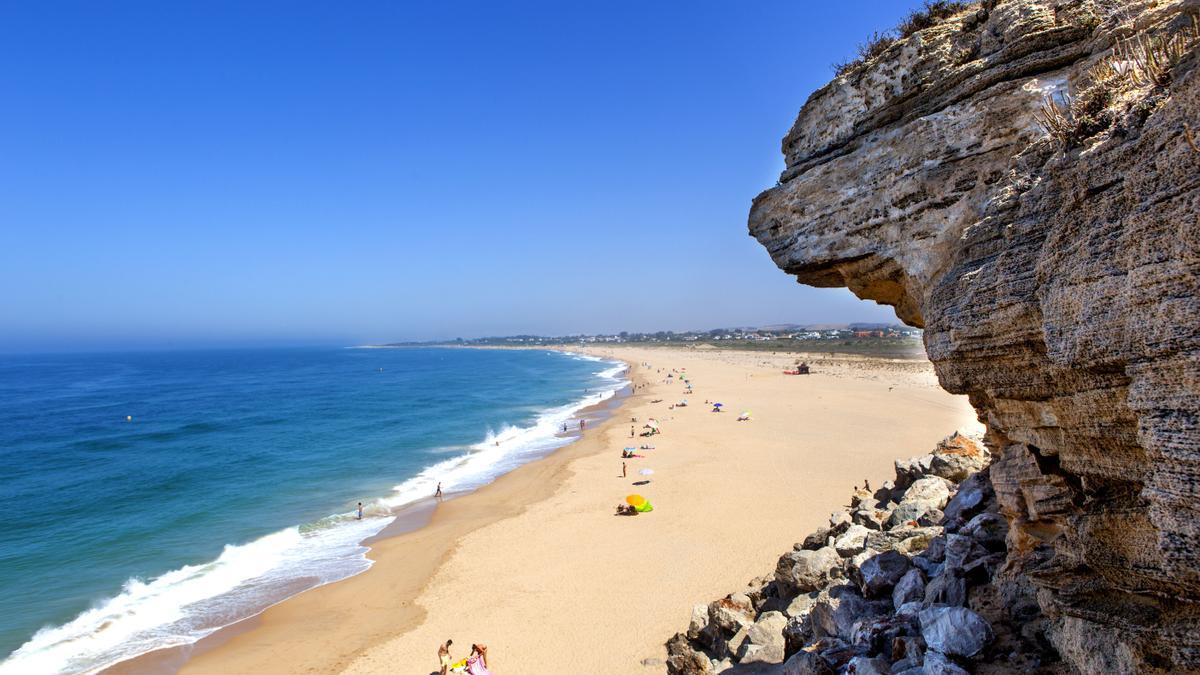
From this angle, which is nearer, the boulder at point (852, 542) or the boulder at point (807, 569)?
the boulder at point (807, 569)

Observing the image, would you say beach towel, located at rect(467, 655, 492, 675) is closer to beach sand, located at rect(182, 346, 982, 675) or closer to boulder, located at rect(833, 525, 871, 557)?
beach sand, located at rect(182, 346, 982, 675)

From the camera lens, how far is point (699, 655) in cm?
920

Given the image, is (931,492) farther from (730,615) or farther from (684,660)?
(684,660)

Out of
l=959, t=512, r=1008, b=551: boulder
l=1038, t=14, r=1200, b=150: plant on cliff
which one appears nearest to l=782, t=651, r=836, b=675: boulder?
l=959, t=512, r=1008, b=551: boulder

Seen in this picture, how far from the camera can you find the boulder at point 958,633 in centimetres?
547

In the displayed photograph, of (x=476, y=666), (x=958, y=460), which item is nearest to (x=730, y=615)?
(x=476, y=666)

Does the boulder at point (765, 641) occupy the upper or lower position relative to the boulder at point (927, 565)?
lower

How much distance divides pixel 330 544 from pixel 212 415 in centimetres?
3927

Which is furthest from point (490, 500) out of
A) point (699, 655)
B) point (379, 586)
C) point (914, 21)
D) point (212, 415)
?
point (212, 415)

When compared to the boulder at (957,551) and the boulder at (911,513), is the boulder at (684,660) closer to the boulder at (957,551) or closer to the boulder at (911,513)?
the boulder at (957,551)

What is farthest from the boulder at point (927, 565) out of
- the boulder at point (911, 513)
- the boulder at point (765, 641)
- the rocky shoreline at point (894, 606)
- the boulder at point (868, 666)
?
the boulder at point (911, 513)

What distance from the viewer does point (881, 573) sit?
7961 mm

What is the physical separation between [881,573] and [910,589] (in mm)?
761

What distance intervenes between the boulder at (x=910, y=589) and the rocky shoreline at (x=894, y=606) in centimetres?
1
